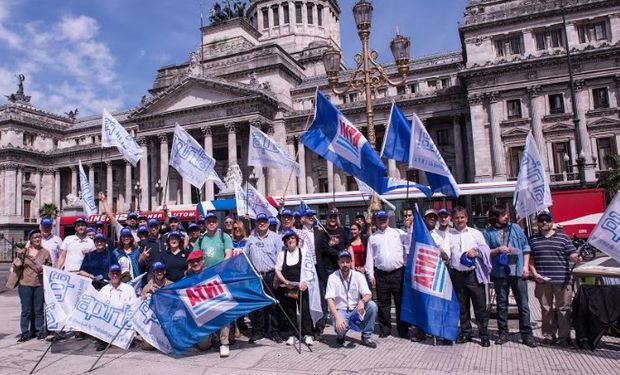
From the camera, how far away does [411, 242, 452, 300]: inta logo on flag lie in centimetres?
738

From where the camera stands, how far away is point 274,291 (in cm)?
805

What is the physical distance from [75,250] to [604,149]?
34374 mm

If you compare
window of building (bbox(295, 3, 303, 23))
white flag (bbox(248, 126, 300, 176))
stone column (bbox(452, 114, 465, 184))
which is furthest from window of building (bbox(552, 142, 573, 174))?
window of building (bbox(295, 3, 303, 23))

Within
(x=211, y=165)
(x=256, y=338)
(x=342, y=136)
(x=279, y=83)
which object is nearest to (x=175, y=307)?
(x=256, y=338)

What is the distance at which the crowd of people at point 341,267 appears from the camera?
287 inches

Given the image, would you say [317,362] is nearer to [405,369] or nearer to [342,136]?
[405,369]

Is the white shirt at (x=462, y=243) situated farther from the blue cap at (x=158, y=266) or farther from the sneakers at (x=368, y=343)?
the blue cap at (x=158, y=266)

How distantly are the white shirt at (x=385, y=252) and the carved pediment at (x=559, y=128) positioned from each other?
29707 millimetres

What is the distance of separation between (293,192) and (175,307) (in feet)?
112

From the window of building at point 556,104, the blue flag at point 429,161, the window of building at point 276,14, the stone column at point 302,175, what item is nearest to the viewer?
the blue flag at point 429,161

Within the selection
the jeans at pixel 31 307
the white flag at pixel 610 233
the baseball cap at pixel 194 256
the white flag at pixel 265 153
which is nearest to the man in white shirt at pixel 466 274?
the white flag at pixel 610 233

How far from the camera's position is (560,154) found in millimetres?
32625

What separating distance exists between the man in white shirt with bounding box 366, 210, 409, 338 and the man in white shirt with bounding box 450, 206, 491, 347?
896mm

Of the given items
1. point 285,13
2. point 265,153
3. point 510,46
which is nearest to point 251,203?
point 265,153
